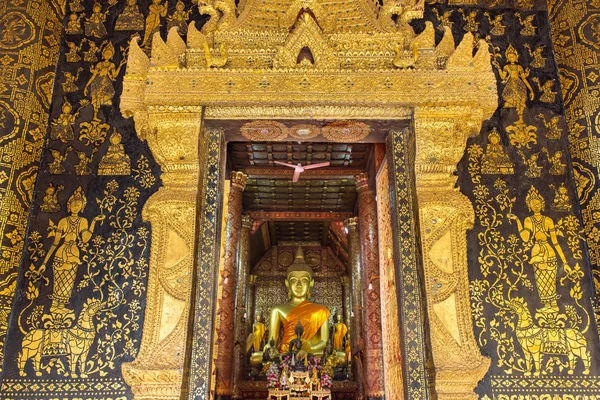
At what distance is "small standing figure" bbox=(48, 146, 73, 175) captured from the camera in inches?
242

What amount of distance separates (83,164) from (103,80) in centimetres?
113

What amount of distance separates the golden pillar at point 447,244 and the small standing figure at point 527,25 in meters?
1.78

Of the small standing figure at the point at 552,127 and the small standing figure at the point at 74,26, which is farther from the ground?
the small standing figure at the point at 74,26

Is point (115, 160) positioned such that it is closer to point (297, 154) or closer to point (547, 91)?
point (297, 154)

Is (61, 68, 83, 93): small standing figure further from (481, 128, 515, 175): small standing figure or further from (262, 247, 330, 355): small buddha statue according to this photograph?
(262, 247, 330, 355): small buddha statue

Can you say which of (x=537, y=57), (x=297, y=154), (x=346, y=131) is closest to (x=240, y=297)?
(x=297, y=154)

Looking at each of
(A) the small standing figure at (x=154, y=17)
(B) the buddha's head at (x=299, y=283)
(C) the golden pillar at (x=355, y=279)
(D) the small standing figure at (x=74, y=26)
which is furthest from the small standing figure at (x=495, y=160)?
(B) the buddha's head at (x=299, y=283)

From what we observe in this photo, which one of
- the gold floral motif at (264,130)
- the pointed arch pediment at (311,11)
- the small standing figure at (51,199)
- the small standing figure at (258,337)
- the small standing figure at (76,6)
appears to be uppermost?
the small standing figure at (76,6)

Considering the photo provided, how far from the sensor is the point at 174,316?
5.21 m

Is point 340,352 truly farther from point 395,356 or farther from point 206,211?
point 206,211

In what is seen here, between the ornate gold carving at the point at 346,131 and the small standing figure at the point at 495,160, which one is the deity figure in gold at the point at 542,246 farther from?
the ornate gold carving at the point at 346,131

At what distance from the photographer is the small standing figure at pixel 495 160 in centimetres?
618

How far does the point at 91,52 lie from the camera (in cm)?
675

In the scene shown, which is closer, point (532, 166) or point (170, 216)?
point (170, 216)
